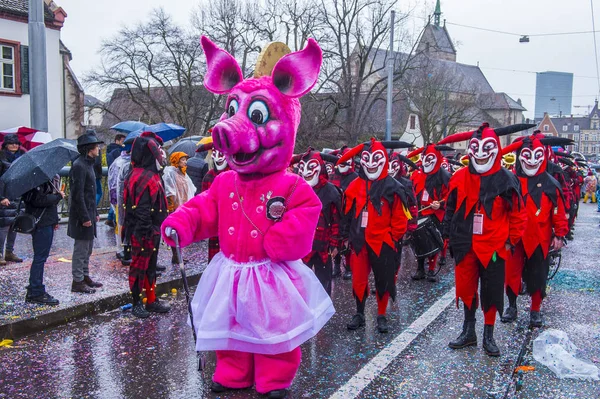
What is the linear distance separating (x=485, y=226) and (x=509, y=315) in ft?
5.66

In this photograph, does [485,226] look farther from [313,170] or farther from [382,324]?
[313,170]

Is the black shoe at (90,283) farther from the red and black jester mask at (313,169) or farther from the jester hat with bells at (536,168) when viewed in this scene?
the jester hat with bells at (536,168)

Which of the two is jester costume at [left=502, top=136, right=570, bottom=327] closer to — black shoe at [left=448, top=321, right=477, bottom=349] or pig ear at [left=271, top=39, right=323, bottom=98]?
black shoe at [left=448, top=321, right=477, bottom=349]

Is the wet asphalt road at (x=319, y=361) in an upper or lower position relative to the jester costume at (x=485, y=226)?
lower

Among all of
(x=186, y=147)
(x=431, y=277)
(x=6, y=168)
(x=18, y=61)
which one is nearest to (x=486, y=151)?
(x=431, y=277)

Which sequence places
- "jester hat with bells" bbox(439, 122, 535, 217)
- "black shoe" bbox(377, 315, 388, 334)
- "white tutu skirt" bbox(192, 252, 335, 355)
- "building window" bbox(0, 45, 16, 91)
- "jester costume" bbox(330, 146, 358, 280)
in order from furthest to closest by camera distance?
"building window" bbox(0, 45, 16, 91), "jester costume" bbox(330, 146, 358, 280), "black shoe" bbox(377, 315, 388, 334), "jester hat with bells" bbox(439, 122, 535, 217), "white tutu skirt" bbox(192, 252, 335, 355)

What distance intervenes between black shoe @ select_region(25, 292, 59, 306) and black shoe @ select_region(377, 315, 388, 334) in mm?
3510

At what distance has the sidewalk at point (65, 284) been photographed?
5.88 meters

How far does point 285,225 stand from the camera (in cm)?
408

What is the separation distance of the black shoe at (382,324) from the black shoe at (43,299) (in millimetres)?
3510

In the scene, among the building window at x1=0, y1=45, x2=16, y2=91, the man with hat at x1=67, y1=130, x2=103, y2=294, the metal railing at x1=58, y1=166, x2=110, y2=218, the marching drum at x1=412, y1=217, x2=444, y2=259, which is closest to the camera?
the man with hat at x1=67, y1=130, x2=103, y2=294

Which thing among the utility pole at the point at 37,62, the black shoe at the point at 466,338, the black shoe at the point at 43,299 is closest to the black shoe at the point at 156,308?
the black shoe at the point at 43,299

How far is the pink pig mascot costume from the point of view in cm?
405

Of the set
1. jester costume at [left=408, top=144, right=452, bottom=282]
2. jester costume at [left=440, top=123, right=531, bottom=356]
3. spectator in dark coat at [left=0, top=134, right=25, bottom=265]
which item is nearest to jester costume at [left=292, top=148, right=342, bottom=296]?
jester costume at [left=440, top=123, right=531, bottom=356]
